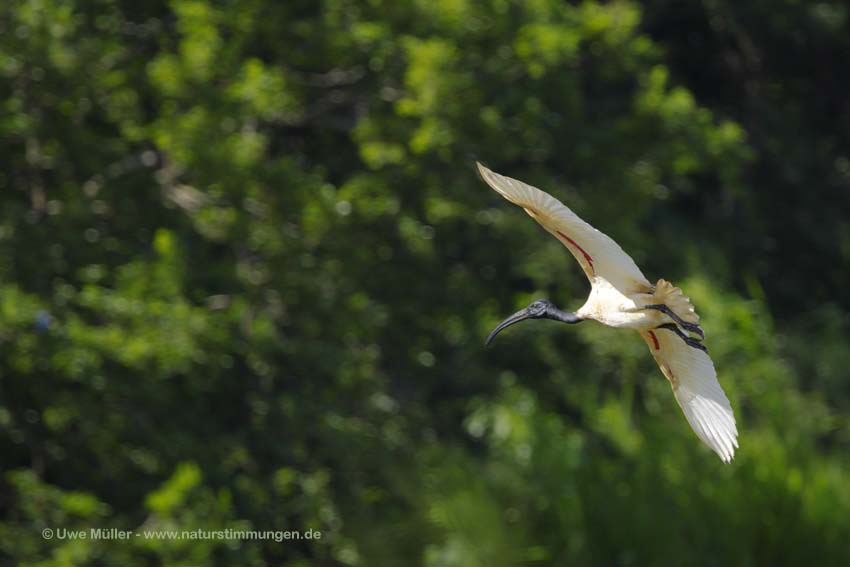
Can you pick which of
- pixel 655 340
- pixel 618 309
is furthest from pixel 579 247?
pixel 655 340

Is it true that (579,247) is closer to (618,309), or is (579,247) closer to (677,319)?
(618,309)

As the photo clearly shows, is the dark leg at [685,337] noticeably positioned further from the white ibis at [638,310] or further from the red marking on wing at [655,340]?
the red marking on wing at [655,340]

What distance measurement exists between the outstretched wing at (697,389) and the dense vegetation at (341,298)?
10.6 feet

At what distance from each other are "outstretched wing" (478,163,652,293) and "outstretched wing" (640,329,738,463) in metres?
0.45

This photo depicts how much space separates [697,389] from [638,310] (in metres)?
0.74

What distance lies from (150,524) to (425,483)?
177 centimetres

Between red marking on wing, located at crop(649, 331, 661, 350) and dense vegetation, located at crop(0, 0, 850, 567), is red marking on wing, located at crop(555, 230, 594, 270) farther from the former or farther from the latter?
dense vegetation, located at crop(0, 0, 850, 567)

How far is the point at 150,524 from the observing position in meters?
10.5

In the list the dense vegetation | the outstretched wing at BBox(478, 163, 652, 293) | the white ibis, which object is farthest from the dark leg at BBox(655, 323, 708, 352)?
the dense vegetation

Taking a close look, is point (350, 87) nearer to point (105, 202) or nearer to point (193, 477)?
point (105, 202)

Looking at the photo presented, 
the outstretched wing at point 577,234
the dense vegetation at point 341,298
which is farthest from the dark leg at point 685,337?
the dense vegetation at point 341,298

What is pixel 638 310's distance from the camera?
6.87 m

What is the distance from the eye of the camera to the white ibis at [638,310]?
6555mm

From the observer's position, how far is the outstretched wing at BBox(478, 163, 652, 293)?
647 centimetres
